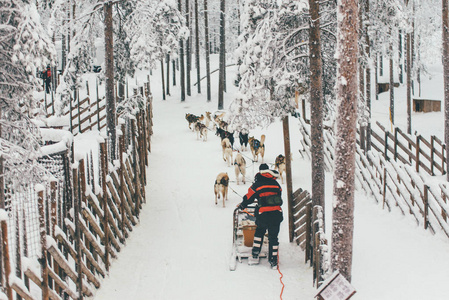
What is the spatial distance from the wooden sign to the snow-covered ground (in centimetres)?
152

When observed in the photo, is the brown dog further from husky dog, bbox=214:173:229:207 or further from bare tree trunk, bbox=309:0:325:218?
bare tree trunk, bbox=309:0:325:218

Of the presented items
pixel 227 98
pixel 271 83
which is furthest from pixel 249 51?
pixel 227 98

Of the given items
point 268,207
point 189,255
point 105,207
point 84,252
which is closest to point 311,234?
point 268,207

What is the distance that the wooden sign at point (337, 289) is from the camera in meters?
6.73

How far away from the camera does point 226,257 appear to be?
10.2 metres

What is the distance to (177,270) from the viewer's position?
9.62m

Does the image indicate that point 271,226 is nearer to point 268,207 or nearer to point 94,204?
point 268,207

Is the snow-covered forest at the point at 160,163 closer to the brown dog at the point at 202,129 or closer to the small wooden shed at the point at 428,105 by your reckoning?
the brown dog at the point at 202,129

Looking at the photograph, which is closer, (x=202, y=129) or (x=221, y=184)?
(x=221, y=184)

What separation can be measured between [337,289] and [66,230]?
387 centimetres

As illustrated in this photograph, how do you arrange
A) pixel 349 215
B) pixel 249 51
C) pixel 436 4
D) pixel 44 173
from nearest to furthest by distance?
pixel 349 215, pixel 44 173, pixel 249 51, pixel 436 4

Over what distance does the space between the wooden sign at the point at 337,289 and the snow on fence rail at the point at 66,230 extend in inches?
136

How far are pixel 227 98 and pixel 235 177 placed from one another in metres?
19.7

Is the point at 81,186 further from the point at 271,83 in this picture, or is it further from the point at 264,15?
the point at 264,15
